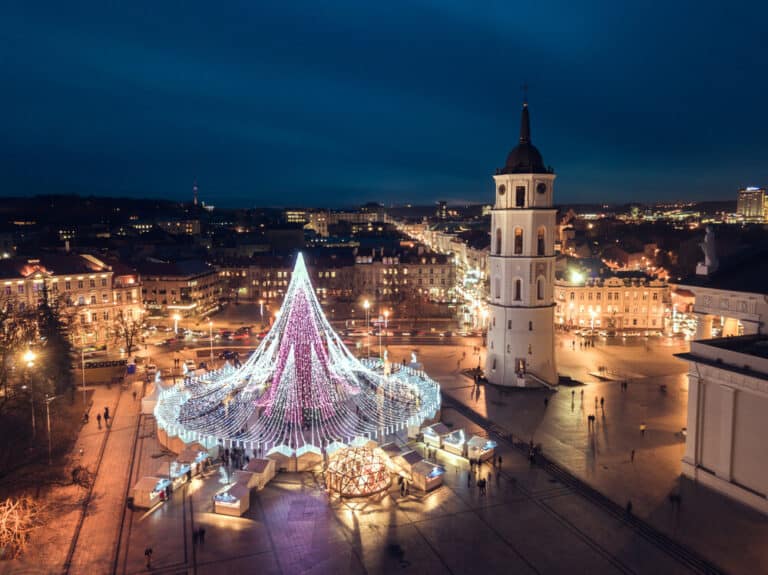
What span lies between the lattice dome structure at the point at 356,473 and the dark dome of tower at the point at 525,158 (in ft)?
67.4

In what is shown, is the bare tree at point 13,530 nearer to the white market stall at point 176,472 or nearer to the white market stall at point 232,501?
the white market stall at point 176,472

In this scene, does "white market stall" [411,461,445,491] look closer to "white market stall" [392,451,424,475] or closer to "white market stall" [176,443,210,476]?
"white market stall" [392,451,424,475]

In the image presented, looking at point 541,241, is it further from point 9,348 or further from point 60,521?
point 9,348

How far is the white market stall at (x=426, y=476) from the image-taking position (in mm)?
21234

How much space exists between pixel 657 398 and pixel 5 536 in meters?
31.0

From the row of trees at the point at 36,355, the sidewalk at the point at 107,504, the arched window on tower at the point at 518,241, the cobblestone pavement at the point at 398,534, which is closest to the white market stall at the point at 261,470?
the cobblestone pavement at the point at 398,534

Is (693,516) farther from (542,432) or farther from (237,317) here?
(237,317)

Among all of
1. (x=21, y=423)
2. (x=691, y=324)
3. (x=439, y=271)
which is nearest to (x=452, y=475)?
(x=21, y=423)

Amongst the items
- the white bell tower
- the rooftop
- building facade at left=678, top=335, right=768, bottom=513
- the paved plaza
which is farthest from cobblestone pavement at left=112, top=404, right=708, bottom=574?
the white bell tower

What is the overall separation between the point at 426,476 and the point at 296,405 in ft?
27.5

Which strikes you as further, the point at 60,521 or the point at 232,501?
the point at 232,501

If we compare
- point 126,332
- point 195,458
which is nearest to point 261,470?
point 195,458

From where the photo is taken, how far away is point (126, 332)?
46000 mm

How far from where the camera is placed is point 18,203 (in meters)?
170
